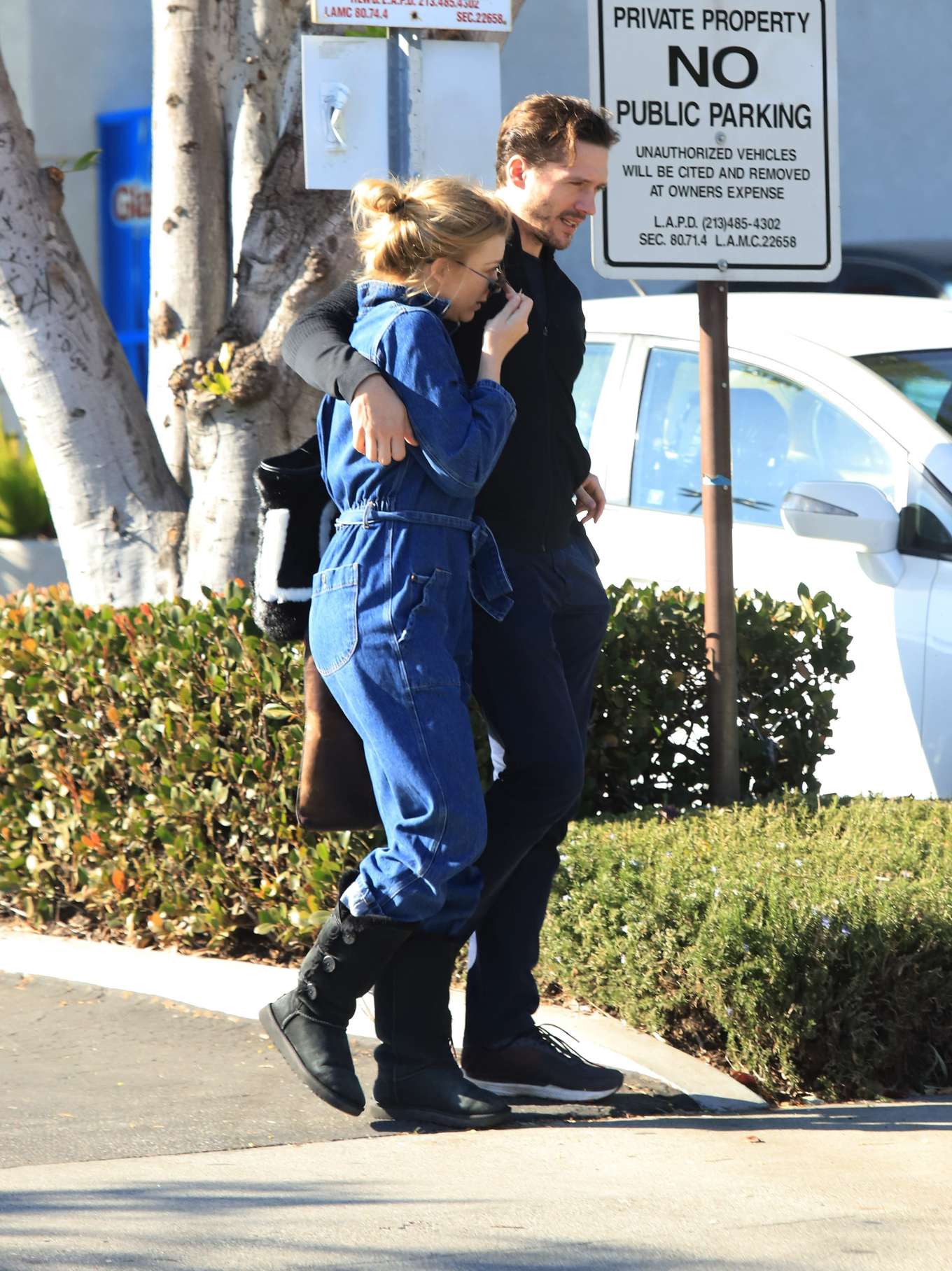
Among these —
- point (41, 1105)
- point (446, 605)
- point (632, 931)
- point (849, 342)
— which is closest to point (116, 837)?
point (41, 1105)

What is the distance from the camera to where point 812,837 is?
14.3ft

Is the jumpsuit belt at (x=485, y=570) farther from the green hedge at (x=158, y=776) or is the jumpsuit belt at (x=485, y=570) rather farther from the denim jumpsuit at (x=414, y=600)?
the green hedge at (x=158, y=776)

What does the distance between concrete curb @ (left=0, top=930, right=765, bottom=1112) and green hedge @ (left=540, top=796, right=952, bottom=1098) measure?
0.24ft

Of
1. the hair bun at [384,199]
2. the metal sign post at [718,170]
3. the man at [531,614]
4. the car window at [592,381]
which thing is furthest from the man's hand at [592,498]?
the car window at [592,381]

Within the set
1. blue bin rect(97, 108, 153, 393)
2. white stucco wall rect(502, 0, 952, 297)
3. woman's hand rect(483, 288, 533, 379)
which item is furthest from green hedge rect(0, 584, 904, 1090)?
white stucco wall rect(502, 0, 952, 297)

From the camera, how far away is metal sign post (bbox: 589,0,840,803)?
15.2 feet

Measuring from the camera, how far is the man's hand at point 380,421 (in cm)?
338

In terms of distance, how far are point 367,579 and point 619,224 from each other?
1594 mm

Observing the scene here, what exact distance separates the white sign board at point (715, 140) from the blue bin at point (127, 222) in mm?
8901

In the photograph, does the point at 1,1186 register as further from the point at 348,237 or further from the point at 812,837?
the point at 348,237

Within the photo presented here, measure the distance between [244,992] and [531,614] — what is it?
1516 mm

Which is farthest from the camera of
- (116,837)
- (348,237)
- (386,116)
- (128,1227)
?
(348,237)

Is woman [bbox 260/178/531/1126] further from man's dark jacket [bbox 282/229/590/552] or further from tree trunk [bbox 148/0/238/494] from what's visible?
tree trunk [bbox 148/0/238/494]

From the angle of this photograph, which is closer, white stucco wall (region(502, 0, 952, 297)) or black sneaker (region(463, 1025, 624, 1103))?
black sneaker (region(463, 1025, 624, 1103))
